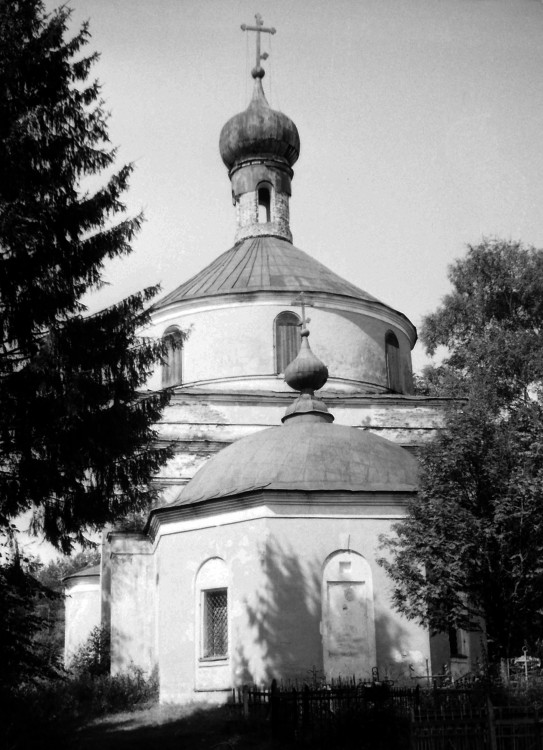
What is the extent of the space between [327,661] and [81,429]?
6858 mm

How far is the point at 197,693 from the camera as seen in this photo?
17.0m

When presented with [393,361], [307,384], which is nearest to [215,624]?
[307,384]

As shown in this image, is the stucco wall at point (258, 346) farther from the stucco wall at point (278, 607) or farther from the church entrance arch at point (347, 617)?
the church entrance arch at point (347, 617)

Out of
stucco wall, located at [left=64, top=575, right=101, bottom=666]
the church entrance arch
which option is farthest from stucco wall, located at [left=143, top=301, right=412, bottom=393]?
the church entrance arch

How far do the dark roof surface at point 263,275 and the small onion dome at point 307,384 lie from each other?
409 cm

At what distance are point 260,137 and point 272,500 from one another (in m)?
15.7

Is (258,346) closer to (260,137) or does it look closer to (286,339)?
(286,339)

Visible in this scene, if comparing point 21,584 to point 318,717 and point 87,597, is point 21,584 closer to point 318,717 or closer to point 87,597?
point 318,717

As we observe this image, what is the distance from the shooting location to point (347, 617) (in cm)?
1666

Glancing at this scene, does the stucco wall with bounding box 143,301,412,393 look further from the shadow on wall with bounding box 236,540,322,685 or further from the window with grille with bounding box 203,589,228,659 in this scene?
the shadow on wall with bounding box 236,540,322,685

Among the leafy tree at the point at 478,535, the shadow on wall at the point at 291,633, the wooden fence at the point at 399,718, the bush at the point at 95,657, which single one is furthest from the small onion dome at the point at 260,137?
Result: the wooden fence at the point at 399,718

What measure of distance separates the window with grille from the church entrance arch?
5.93ft

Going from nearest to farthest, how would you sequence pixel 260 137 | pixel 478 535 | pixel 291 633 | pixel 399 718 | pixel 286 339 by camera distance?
pixel 399 718
pixel 478 535
pixel 291 633
pixel 286 339
pixel 260 137

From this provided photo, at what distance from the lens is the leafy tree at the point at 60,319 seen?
11516 mm
